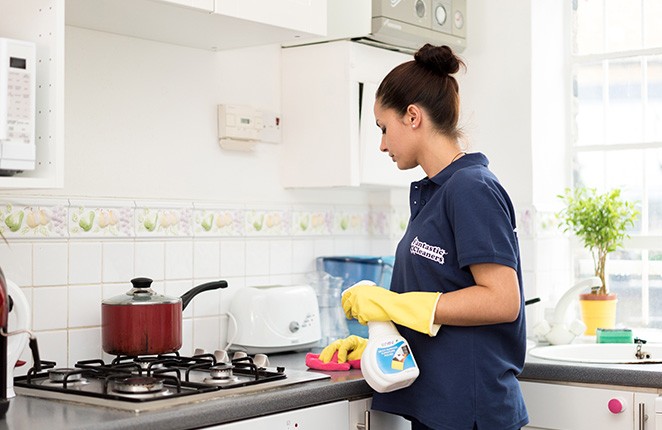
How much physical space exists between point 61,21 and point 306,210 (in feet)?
4.43

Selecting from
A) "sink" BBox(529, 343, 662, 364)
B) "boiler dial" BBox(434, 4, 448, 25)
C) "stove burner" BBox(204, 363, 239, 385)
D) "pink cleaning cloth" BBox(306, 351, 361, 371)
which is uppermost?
"boiler dial" BBox(434, 4, 448, 25)

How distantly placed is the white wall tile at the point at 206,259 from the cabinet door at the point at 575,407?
96cm

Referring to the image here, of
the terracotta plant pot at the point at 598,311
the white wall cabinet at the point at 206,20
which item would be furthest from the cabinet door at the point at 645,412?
the white wall cabinet at the point at 206,20

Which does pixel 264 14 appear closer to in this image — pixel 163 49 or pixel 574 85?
pixel 163 49

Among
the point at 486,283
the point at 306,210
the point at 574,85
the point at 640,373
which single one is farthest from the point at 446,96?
the point at 574,85

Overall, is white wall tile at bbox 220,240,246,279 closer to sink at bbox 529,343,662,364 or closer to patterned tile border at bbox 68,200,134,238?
patterned tile border at bbox 68,200,134,238

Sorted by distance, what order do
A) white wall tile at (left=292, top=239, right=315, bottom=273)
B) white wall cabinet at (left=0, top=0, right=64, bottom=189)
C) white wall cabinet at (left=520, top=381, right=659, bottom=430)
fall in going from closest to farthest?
white wall cabinet at (left=0, top=0, right=64, bottom=189)
white wall cabinet at (left=520, top=381, right=659, bottom=430)
white wall tile at (left=292, top=239, right=315, bottom=273)

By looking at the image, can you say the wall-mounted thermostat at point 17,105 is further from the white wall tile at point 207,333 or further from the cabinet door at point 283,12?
the white wall tile at point 207,333

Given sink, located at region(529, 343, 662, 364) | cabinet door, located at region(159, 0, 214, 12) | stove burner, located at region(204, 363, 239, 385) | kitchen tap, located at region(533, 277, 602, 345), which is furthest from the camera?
kitchen tap, located at region(533, 277, 602, 345)

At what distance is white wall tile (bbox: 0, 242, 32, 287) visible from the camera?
95.6 inches

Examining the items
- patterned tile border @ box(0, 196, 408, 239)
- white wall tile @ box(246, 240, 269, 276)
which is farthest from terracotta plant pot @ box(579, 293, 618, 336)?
white wall tile @ box(246, 240, 269, 276)

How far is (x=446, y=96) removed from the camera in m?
2.31

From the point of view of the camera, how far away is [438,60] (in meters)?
2.31

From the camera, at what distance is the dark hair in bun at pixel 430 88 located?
2.30 metres
